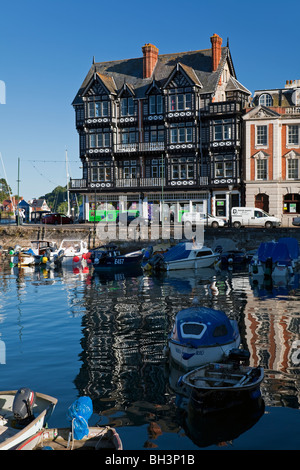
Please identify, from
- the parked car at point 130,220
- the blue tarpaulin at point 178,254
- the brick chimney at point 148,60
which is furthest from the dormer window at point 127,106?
the blue tarpaulin at point 178,254

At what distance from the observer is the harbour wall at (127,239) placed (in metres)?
53.3

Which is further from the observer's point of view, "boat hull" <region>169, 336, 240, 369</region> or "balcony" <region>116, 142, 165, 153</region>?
"balcony" <region>116, 142, 165, 153</region>

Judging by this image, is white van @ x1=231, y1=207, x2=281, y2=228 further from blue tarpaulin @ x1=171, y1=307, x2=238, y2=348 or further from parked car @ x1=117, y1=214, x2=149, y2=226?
blue tarpaulin @ x1=171, y1=307, x2=238, y2=348

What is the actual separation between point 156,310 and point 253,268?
17.4 meters

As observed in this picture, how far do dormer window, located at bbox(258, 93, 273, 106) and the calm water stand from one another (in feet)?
117

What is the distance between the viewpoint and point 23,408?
40.2 feet

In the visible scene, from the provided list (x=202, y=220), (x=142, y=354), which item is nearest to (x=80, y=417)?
(x=142, y=354)

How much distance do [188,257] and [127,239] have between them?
45.2 ft

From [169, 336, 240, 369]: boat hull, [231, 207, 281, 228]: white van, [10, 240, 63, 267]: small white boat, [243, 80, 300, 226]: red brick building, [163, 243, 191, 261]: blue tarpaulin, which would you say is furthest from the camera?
[243, 80, 300, 226]: red brick building

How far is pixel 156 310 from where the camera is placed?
29.0 metres

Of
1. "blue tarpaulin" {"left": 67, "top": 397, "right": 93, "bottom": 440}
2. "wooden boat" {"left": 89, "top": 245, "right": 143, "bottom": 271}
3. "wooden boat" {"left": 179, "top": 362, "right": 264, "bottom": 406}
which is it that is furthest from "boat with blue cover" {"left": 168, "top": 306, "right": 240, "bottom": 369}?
"wooden boat" {"left": 89, "top": 245, "right": 143, "bottom": 271}

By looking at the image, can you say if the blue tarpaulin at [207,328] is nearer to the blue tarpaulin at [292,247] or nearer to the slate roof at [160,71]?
the blue tarpaulin at [292,247]

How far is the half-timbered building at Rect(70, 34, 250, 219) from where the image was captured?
66188mm
